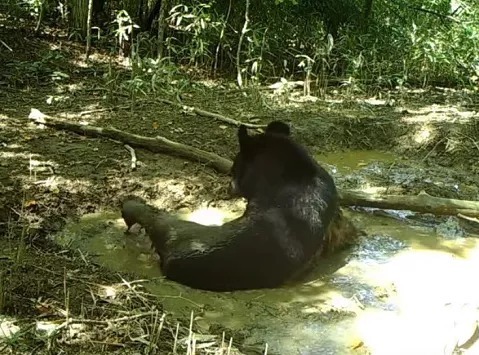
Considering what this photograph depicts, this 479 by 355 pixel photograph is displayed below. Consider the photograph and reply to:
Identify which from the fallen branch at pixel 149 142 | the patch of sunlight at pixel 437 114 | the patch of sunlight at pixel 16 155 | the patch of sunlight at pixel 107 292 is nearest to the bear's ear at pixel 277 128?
the fallen branch at pixel 149 142

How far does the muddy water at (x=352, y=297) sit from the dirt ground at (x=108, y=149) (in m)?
0.32

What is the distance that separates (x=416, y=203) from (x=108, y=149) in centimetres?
312

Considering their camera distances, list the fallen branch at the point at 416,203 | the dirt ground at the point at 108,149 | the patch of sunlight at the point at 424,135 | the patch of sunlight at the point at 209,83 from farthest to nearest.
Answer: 1. the patch of sunlight at the point at 209,83
2. the patch of sunlight at the point at 424,135
3. the fallen branch at the point at 416,203
4. the dirt ground at the point at 108,149

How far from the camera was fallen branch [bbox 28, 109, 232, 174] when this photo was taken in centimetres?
672

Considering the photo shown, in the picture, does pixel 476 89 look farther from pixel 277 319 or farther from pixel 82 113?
pixel 277 319

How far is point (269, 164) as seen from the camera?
17.8 ft

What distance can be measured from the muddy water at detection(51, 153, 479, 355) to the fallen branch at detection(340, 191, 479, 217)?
0.22 metres

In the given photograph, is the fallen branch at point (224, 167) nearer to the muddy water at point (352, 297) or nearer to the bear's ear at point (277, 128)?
the muddy water at point (352, 297)

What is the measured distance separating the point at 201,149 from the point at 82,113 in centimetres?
159

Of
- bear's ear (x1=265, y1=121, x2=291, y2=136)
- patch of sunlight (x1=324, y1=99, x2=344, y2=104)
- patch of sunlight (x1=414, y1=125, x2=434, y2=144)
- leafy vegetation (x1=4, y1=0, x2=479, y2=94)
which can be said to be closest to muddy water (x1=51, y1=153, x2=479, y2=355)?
bear's ear (x1=265, y1=121, x2=291, y2=136)

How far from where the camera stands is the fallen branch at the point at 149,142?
6719mm

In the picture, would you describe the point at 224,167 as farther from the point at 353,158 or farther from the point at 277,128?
the point at 353,158

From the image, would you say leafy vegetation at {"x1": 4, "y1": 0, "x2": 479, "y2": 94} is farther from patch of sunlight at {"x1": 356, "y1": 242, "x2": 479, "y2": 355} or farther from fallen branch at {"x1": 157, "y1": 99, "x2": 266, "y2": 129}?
patch of sunlight at {"x1": 356, "y1": 242, "x2": 479, "y2": 355}

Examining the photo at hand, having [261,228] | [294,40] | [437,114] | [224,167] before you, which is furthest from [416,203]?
[294,40]
